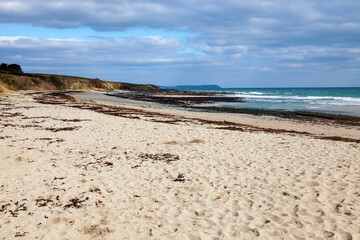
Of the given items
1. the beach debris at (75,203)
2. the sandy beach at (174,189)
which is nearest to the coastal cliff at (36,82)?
the sandy beach at (174,189)

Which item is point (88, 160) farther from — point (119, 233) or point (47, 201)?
point (119, 233)

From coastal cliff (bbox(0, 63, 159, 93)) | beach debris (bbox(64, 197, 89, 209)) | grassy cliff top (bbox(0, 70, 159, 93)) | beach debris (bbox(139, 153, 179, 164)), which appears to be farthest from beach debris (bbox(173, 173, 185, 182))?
coastal cliff (bbox(0, 63, 159, 93))

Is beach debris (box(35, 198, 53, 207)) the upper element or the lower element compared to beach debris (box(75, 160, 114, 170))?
lower

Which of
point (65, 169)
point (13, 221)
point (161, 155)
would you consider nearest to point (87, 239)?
point (13, 221)

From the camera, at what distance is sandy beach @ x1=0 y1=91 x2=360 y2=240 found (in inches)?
177

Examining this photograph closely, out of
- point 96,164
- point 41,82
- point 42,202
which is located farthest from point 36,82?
point 42,202

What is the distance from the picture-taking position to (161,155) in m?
8.97

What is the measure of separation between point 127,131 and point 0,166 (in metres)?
6.18

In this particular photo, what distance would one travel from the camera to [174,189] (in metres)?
6.14

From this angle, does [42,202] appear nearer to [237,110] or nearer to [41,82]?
[237,110]

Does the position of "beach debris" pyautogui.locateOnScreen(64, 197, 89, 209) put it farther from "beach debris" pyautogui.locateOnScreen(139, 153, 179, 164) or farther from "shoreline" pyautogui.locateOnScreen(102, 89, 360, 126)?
"shoreline" pyautogui.locateOnScreen(102, 89, 360, 126)

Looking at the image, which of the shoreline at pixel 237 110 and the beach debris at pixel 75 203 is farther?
the shoreline at pixel 237 110

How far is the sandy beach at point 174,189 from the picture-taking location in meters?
4.48

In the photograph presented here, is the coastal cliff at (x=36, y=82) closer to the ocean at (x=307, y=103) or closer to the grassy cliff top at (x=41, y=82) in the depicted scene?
the grassy cliff top at (x=41, y=82)
